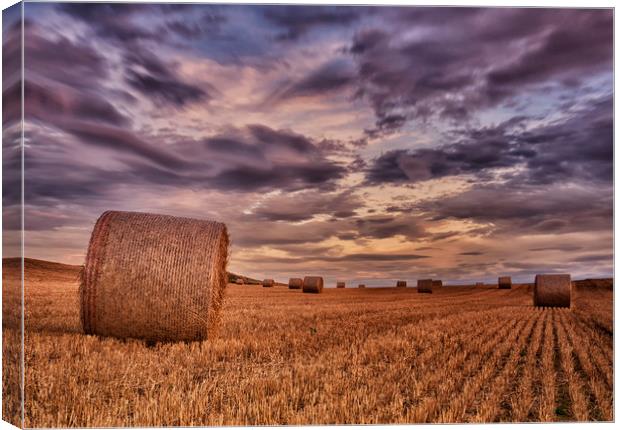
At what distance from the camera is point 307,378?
599 centimetres

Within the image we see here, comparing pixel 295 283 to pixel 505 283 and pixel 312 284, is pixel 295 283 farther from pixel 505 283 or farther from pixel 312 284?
pixel 505 283

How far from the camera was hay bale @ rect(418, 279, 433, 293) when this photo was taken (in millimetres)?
29797

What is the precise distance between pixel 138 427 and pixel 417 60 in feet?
15.5

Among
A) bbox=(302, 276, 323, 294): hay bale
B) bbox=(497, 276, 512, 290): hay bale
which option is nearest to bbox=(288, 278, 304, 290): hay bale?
bbox=(302, 276, 323, 294): hay bale

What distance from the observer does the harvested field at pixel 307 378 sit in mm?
4984

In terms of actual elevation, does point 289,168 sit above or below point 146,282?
above

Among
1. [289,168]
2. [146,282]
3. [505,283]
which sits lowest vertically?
[505,283]

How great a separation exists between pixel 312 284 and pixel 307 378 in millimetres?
20645

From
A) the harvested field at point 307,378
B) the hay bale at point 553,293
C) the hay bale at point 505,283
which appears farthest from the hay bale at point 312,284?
the harvested field at point 307,378

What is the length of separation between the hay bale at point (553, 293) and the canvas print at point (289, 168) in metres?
10.8

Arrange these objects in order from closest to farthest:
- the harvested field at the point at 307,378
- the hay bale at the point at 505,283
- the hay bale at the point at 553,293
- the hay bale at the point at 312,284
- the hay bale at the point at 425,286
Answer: the harvested field at the point at 307,378 → the hay bale at the point at 553,293 → the hay bale at the point at 312,284 → the hay bale at the point at 425,286 → the hay bale at the point at 505,283

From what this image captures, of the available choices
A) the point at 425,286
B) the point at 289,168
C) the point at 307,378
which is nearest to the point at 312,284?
the point at 425,286

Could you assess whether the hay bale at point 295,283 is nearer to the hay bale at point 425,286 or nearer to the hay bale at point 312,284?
the hay bale at point 312,284

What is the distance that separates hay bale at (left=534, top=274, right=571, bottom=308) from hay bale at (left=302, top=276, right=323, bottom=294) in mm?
9694
